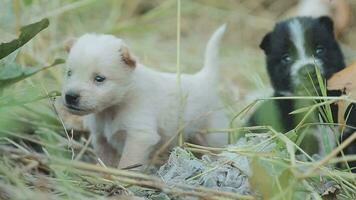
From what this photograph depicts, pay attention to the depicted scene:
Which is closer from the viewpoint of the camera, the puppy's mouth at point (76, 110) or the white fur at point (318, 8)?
the puppy's mouth at point (76, 110)

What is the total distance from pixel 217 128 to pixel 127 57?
72 cm

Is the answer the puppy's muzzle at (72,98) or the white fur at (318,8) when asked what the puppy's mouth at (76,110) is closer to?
the puppy's muzzle at (72,98)

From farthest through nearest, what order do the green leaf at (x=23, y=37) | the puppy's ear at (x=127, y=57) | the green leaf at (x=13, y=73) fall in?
1. the puppy's ear at (x=127, y=57)
2. the green leaf at (x=23, y=37)
3. the green leaf at (x=13, y=73)

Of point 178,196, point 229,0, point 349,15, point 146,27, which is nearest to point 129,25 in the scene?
point 146,27

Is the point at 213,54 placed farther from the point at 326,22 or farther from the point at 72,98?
the point at 72,98

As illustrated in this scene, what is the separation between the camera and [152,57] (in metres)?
4.91

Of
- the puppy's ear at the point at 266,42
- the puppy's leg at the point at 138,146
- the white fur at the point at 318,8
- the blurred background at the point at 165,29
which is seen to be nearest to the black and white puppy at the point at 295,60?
the puppy's ear at the point at 266,42

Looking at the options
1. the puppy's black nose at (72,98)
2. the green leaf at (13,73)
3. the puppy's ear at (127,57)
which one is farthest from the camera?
the puppy's ear at (127,57)

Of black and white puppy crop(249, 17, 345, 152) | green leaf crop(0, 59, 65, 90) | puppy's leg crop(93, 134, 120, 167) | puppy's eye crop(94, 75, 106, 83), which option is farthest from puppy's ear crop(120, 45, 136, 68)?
black and white puppy crop(249, 17, 345, 152)

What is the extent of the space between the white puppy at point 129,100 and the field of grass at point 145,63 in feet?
0.47

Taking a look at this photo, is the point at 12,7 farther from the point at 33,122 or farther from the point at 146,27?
the point at 146,27

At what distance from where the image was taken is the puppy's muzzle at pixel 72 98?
2736 mm

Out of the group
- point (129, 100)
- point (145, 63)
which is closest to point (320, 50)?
point (129, 100)

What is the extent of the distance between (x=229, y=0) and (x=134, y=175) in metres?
3.95
